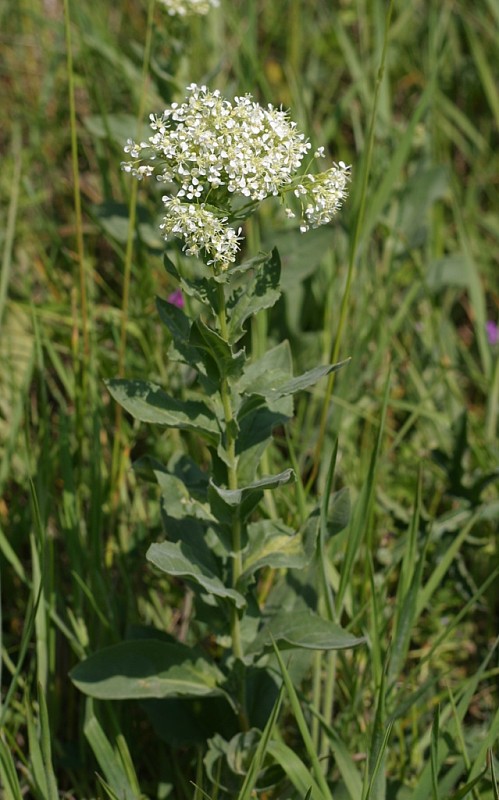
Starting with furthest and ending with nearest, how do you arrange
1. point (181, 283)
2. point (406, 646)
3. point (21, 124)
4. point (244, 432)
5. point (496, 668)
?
point (21, 124), point (496, 668), point (406, 646), point (244, 432), point (181, 283)

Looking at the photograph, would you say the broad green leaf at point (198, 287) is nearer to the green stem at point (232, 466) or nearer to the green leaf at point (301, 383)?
the green stem at point (232, 466)

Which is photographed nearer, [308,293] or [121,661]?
[121,661]

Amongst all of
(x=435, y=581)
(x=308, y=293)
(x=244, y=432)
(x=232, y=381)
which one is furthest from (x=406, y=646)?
(x=308, y=293)

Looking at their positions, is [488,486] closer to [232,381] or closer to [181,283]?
[232,381]

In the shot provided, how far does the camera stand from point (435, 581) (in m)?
2.12

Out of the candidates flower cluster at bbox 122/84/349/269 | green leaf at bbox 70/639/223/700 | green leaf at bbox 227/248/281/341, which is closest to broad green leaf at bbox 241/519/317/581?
green leaf at bbox 70/639/223/700

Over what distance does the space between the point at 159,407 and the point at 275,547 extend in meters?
0.40

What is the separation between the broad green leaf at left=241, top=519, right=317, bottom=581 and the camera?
185cm

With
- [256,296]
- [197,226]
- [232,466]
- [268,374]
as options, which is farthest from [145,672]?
[197,226]

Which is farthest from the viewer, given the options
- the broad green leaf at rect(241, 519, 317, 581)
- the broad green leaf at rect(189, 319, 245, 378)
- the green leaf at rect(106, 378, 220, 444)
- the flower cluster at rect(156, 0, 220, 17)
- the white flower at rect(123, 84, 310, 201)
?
the flower cluster at rect(156, 0, 220, 17)

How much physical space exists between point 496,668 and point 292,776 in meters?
0.69

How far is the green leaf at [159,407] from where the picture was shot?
1.75 metres

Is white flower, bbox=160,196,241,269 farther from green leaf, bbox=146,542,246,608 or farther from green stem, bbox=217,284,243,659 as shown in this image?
green leaf, bbox=146,542,246,608

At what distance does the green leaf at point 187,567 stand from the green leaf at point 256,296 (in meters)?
0.41
